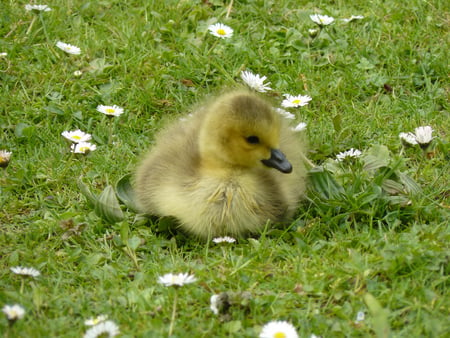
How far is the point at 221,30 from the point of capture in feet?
14.9

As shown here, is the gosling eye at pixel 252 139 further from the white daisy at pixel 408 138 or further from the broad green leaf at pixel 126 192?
the white daisy at pixel 408 138

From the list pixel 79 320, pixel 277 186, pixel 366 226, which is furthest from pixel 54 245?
pixel 366 226

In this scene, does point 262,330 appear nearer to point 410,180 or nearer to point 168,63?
point 410,180

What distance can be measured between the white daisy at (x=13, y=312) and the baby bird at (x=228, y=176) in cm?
87

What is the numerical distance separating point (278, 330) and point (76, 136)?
5.56 feet

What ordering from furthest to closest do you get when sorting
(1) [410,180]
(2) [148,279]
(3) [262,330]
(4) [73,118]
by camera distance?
(4) [73,118] < (1) [410,180] < (2) [148,279] < (3) [262,330]

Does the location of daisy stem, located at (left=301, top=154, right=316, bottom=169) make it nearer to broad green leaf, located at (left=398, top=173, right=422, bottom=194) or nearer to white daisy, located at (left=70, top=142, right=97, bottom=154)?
Answer: broad green leaf, located at (left=398, top=173, right=422, bottom=194)

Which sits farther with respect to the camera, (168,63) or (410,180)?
(168,63)

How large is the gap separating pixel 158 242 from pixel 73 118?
1.18 m

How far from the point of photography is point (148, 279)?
9.23 ft

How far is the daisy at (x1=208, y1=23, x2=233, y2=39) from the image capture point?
14.8 ft

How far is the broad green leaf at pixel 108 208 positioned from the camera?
3.25 metres

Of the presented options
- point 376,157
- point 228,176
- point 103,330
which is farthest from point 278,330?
→ point 376,157

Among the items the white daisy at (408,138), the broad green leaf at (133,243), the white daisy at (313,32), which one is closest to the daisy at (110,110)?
the broad green leaf at (133,243)
